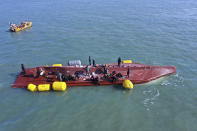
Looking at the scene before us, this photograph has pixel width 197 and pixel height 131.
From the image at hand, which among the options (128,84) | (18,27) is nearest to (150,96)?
(128,84)

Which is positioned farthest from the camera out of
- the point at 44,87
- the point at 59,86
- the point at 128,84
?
the point at 128,84

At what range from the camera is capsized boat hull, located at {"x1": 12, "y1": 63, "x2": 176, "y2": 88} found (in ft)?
83.6

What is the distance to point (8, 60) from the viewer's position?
3378cm

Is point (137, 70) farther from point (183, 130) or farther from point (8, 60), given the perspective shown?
point (8, 60)

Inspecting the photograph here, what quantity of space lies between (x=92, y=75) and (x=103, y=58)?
27.2 feet

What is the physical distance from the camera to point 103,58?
34031 millimetres

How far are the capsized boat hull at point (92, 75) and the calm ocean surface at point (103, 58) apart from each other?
1023 millimetres

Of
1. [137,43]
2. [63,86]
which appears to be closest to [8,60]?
[63,86]

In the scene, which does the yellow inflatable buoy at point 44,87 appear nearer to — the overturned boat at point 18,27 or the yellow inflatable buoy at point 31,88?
the yellow inflatable buoy at point 31,88

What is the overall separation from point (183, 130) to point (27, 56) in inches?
1229

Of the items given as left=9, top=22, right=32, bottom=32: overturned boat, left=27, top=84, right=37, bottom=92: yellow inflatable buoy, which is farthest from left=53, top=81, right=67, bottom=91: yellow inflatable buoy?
left=9, top=22, right=32, bottom=32: overturned boat

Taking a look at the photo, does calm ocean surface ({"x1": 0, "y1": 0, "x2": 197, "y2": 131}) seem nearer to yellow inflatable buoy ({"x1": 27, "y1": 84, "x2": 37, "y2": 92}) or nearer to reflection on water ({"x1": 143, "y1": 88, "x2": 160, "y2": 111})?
reflection on water ({"x1": 143, "y1": 88, "x2": 160, "y2": 111})

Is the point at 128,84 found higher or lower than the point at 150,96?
higher

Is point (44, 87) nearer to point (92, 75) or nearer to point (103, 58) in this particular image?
point (92, 75)
